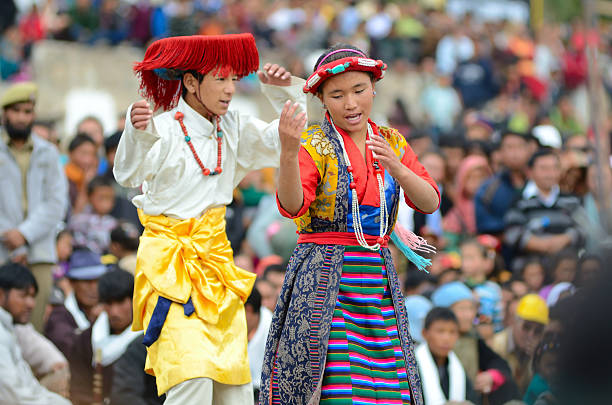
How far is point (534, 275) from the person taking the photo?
909cm

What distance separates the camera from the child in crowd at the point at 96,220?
9336 millimetres

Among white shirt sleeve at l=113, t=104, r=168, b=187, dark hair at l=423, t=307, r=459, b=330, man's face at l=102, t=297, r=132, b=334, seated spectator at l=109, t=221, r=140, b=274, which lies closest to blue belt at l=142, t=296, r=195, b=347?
white shirt sleeve at l=113, t=104, r=168, b=187

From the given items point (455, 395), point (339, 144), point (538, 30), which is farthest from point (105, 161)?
point (538, 30)

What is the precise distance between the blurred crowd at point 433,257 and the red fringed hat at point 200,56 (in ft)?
3.43

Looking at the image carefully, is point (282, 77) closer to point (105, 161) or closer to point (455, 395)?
point (455, 395)

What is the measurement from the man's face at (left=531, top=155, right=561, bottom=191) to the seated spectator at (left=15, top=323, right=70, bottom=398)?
4.71 meters

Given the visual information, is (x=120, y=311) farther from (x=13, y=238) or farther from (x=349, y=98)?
(x=349, y=98)

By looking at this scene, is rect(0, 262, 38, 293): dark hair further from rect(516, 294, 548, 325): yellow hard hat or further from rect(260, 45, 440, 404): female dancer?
rect(516, 294, 548, 325): yellow hard hat

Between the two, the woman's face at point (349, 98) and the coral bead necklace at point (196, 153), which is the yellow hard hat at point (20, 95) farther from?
the woman's face at point (349, 98)

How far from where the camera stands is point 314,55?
54.0 ft

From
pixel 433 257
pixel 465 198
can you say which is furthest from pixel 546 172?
pixel 433 257

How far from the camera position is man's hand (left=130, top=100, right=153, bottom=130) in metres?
5.28

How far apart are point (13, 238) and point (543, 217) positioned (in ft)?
15.4

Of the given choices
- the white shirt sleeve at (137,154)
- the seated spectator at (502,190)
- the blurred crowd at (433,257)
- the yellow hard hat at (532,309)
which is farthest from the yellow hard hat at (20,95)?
the seated spectator at (502,190)
